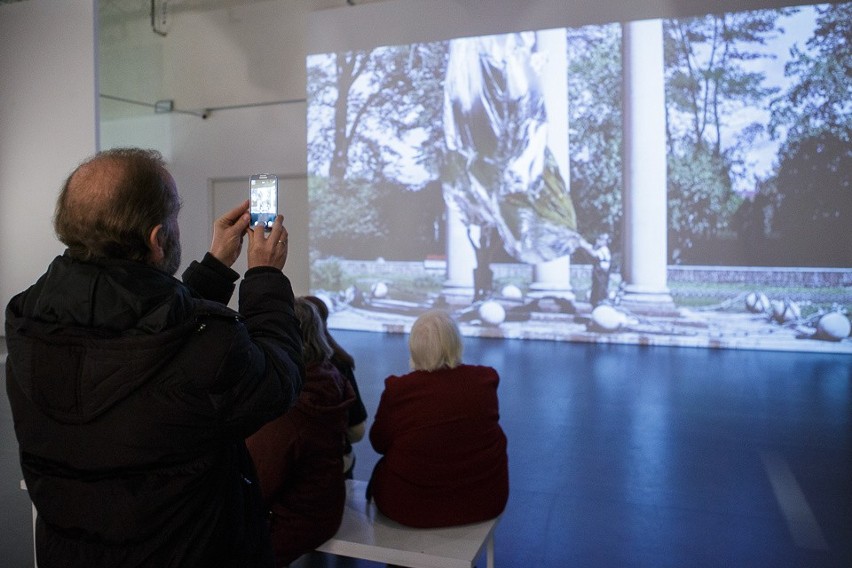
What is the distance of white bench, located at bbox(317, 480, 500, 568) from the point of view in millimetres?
1777

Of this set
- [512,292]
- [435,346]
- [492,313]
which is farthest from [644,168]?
[435,346]

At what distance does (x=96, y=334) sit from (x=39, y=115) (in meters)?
5.52

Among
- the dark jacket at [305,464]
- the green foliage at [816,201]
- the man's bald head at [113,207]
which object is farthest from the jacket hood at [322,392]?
the green foliage at [816,201]

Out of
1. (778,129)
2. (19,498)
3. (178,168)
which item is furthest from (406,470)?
(178,168)

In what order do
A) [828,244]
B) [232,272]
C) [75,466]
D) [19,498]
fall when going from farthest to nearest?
[828,244] < [19,498] < [232,272] < [75,466]

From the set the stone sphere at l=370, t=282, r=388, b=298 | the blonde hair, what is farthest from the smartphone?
the stone sphere at l=370, t=282, r=388, b=298

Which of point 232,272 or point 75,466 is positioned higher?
point 232,272

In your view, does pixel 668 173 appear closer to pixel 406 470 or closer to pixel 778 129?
pixel 778 129

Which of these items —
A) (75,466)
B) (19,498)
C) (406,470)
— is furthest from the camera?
(19,498)

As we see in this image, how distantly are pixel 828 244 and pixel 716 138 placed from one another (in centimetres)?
149

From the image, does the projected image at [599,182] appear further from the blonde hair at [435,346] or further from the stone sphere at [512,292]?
the blonde hair at [435,346]

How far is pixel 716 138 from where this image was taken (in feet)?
23.0

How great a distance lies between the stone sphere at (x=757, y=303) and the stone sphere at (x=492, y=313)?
2.54 meters

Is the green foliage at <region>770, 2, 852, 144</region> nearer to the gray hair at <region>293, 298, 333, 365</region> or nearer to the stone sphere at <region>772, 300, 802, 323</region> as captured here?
the stone sphere at <region>772, 300, 802, 323</region>
